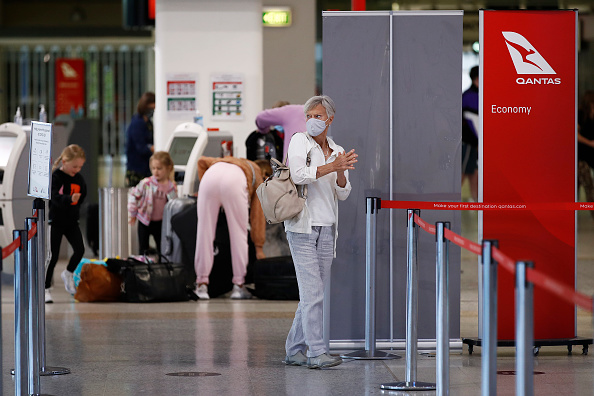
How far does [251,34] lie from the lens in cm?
1286

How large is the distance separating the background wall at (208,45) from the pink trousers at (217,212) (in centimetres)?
376

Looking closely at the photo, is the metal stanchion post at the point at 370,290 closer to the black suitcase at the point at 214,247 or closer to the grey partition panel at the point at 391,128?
the grey partition panel at the point at 391,128

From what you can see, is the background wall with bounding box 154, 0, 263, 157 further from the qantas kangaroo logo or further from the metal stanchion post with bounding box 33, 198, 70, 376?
the metal stanchion post with bounding box 33, 198, 70, 376

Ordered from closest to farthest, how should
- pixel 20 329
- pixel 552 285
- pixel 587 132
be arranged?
pixel 552 285 < pixel 20 329 < pixel 587 132

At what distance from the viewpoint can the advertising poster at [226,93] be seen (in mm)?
12852

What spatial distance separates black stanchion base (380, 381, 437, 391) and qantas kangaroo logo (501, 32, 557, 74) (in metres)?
2.00

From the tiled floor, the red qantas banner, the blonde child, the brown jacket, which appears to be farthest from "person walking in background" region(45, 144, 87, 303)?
the red qantas banner

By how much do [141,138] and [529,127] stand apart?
7315 mm

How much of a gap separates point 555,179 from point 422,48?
3.66 ft

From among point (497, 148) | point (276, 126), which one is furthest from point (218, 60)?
point (497, 148)

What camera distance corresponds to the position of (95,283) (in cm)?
885

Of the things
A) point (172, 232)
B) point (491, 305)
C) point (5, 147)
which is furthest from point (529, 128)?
point (5, 147)

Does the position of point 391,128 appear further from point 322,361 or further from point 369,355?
point 322,361

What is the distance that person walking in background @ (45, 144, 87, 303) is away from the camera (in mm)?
8750
